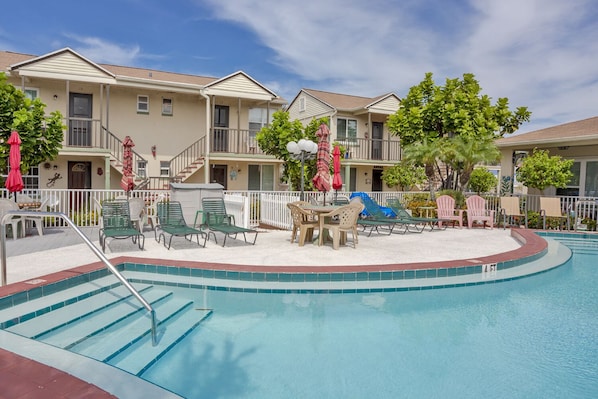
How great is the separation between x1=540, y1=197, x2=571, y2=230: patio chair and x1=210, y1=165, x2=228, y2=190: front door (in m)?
14.3

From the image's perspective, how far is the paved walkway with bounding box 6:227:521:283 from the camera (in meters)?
7.72

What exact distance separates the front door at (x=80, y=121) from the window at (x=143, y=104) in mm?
2068

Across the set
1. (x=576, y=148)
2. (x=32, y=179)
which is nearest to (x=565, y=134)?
(x=576, y=148)

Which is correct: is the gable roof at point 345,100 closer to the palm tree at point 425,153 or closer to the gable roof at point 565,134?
the palm tree at point 425,153

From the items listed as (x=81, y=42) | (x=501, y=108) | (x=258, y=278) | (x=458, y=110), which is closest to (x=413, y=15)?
(x=458, y=110)

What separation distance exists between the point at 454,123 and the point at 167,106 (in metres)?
13.3

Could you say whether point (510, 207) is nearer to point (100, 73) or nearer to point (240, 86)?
point (240, 86)

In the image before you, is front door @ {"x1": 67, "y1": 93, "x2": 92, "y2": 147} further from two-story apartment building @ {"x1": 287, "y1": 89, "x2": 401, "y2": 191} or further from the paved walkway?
two-story apartment building @ {"x1": 287, "y1": 89, "x2": 401, "y2": 191}

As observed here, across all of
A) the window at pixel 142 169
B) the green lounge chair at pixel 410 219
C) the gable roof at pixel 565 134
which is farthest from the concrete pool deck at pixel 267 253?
the window at pixel 142 169

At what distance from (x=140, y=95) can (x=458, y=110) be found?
Result: 14414 mm

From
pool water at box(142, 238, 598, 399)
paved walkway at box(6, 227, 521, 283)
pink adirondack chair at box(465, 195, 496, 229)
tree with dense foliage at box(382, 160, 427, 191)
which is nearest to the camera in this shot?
pool water at box(142, 238, 598, 399)

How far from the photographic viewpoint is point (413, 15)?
17.4m

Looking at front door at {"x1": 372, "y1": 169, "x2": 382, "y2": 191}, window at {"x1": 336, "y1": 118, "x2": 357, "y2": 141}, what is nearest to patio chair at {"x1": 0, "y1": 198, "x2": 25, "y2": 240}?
window at {"x1": 336, "y1": 118, "x2": 357, "y2": 141}

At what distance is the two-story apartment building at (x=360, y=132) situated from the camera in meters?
23.4
